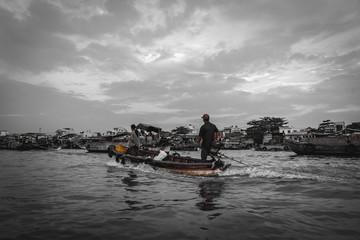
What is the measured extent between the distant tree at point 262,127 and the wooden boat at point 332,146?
117ft

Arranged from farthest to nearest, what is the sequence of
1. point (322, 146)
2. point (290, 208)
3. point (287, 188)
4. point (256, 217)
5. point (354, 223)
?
point (322, 146) → point (287, 188) → point (290, 208) → point (256, 217) → point (354, 223)

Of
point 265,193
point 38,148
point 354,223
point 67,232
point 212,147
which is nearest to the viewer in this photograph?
point 67,232

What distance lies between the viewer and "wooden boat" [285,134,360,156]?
23.6 meters

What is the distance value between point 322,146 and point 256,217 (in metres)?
26.6

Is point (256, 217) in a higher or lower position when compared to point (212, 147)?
lower

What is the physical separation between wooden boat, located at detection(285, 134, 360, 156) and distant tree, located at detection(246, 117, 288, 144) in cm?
3575

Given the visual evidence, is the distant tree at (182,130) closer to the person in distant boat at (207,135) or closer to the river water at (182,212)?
the person in distant boat at (207,135)

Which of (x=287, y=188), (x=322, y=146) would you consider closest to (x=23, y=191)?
(x=287, y=188)

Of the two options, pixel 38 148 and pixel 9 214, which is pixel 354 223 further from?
pixel 38 148

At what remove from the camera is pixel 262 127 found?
62219mm

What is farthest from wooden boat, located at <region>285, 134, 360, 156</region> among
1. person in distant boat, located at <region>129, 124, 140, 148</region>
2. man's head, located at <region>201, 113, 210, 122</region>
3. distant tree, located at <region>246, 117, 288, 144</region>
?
distant tree, located at <region>246, 117, 288, 144</region>

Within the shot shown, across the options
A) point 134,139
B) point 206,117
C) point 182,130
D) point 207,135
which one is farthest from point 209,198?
point 182,130

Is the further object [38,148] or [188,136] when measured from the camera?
[188,136]

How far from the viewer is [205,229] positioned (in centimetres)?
301
